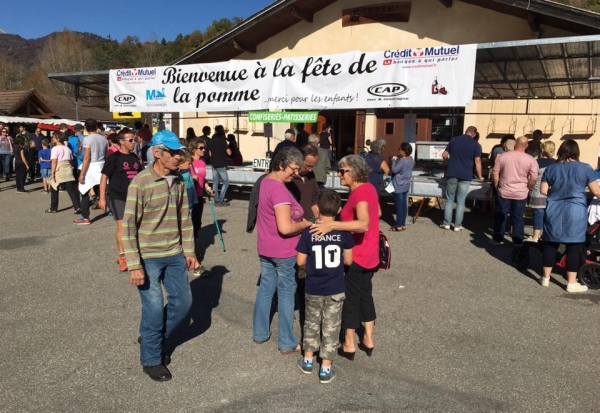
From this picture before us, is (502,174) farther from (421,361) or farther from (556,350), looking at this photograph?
(421,361)

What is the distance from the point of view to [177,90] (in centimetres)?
1168

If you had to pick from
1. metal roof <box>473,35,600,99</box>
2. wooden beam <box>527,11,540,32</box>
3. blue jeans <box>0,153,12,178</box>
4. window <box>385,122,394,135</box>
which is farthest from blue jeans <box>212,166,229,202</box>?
blue jeans <box>0,153,12,178</box>

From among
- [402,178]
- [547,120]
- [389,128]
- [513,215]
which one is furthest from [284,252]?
[389,128]

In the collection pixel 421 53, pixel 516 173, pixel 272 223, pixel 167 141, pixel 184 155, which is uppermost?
pixel 421 53

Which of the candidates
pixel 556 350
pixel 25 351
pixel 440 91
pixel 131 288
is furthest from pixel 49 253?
pixel 440 91

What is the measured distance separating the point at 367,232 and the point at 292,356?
1247mm

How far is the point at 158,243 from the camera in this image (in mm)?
3277

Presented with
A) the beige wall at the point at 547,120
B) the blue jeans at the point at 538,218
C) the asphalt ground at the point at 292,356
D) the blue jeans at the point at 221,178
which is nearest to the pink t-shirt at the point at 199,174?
the asphalt ground at the point at 292,356

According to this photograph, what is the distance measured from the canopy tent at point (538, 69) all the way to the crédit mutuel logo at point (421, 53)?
1.62ft

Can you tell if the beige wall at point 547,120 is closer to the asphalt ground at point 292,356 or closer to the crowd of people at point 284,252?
the asphalt ground at point 292,356

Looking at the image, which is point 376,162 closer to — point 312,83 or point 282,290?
point 312,83

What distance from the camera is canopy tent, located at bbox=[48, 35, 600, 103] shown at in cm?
863

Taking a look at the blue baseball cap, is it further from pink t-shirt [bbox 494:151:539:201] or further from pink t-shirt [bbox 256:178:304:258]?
pink t-shirt [bbox 494:151:539:201]

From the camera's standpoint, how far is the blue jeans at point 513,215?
7090 millimetres
